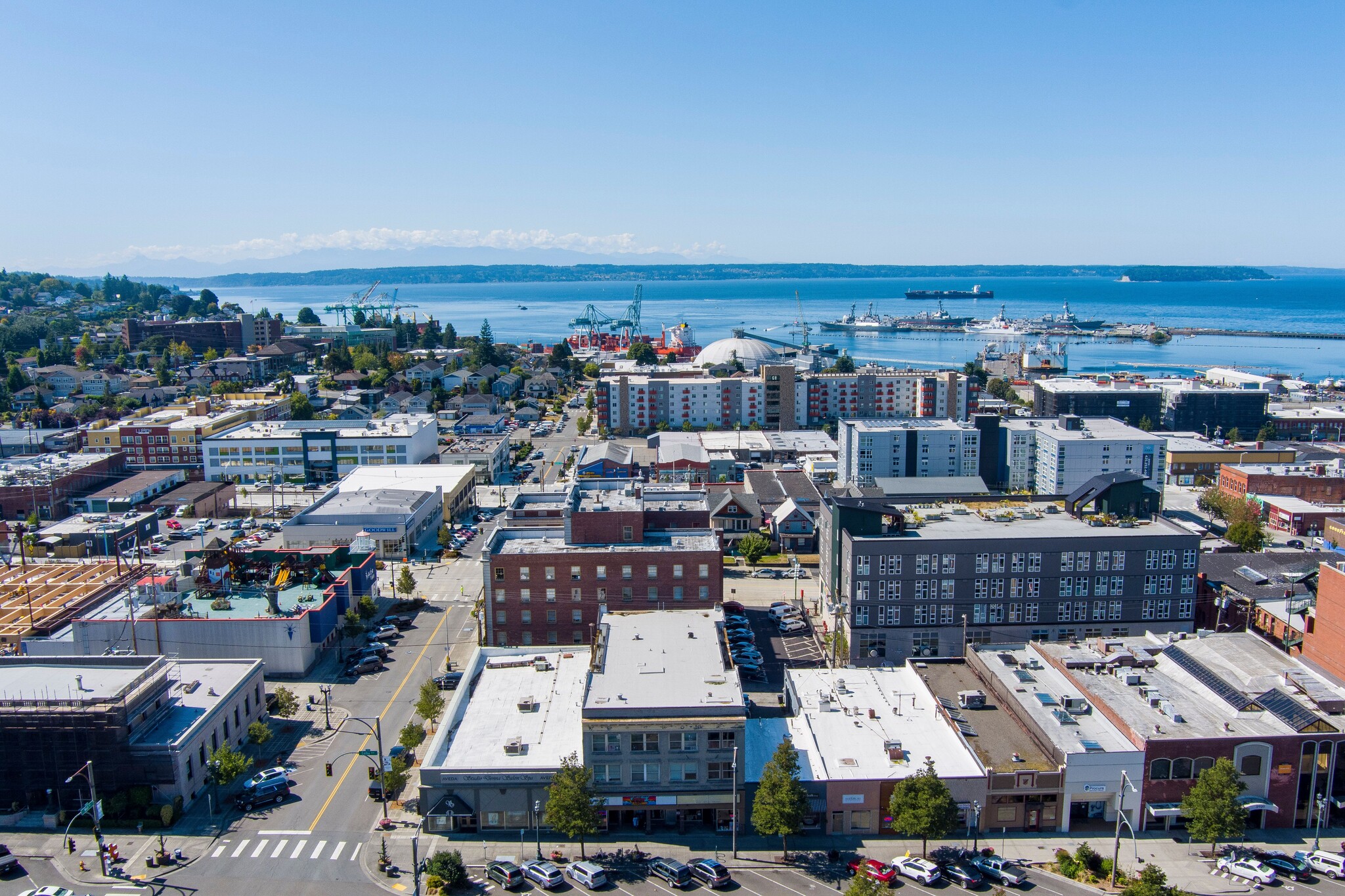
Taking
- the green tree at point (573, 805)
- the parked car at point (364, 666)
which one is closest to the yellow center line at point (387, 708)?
the parked car at point (364, 666)

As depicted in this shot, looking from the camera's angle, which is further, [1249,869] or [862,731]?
[862,731]

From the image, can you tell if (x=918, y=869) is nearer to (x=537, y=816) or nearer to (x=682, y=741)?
(x=682, y=741)

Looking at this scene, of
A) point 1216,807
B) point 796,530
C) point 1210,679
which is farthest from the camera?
point 796,530

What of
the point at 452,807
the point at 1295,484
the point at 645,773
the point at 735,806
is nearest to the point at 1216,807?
the point at 735,806

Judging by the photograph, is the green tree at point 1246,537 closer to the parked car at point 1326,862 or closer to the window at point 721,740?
the parked car at point 1326,862

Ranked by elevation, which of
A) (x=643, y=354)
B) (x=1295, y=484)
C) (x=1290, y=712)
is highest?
(x=643, y=354)

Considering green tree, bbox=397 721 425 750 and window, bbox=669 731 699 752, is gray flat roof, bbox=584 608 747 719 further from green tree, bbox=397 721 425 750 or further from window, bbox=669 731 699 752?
green tree, bbox=397 721 425 750
